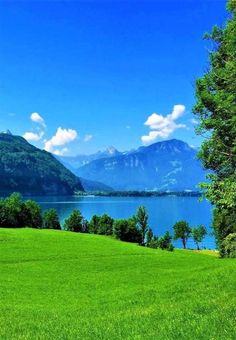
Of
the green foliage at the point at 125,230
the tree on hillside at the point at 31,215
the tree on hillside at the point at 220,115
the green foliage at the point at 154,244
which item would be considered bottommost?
the green foliage at the point at 154,244

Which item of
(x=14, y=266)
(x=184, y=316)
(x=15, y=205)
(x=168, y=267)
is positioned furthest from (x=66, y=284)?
(x=15, y=205)

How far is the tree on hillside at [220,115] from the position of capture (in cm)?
2059

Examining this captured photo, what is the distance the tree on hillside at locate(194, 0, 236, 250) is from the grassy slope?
14.5 feet

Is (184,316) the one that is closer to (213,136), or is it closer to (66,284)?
(213,136)

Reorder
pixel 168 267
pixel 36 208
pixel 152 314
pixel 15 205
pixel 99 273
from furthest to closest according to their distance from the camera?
1. pixel 36 208
2. pixel 15 205
3. pixel 168 267
4. pixel 99 273
5. pixel 152 314

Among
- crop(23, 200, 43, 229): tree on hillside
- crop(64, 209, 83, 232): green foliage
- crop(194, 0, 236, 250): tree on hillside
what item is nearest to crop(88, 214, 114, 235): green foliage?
crop(64, 209, 83, 232): green foliage

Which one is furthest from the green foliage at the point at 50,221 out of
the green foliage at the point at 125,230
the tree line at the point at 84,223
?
the green foliage at the point at 125,230

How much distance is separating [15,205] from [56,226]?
21.6m

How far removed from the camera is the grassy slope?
13.2 m

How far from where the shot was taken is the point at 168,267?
148 feet

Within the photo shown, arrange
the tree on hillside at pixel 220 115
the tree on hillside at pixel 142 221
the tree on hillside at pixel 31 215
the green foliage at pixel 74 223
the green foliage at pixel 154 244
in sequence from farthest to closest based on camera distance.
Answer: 1. the green foliage at pixel 74 223
2. the tree on hillside at pixel 142 221
3. the tree on hillside at pixel 31 215
4. the green foliage at pixel 154 244
5. the tree on hillside at pixel 220 115

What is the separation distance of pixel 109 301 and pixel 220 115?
11373 mm

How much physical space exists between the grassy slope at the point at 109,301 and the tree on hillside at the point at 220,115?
14.5 ft

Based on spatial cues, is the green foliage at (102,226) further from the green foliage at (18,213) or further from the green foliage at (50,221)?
the green foliage at (18,213)
